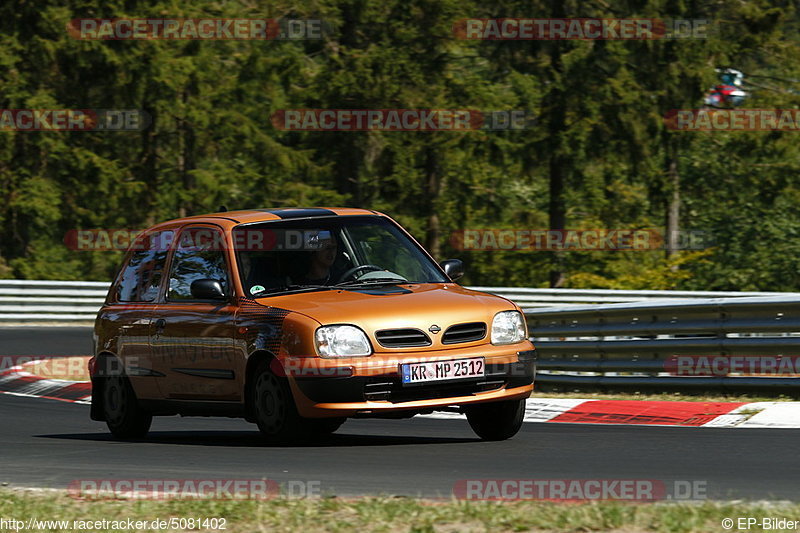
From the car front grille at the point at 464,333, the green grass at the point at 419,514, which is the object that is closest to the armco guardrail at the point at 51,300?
the car front grille at the point at 464,333

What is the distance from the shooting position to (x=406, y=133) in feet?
124

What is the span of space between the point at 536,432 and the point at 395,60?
91.3 feet

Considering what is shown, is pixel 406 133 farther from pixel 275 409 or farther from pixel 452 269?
pixel 275 409

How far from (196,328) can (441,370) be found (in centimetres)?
198

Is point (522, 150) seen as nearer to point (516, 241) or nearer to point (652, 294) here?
point (516, 241)

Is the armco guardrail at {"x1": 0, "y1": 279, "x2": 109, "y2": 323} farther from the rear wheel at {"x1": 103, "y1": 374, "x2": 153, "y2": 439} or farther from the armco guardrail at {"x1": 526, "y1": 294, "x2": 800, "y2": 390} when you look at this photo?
the rear wheel at {"x1": 103, "y1": 374, "x2": 153, "y2": 439}

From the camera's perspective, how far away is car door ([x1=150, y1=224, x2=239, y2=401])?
9.17 metres

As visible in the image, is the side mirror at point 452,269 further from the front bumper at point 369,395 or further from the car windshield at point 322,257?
the front bumper at point 369,395

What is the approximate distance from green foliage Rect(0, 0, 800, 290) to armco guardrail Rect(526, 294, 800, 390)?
21.6 m

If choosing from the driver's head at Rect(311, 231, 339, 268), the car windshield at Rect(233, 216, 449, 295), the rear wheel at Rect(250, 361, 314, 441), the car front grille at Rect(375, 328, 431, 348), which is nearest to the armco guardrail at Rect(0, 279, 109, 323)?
the car windshield at Rect(233, 216, 449, 295)

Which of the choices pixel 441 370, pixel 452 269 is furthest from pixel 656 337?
pixel 441 370

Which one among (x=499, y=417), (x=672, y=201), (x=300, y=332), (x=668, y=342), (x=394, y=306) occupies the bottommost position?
(x=499, y=417)

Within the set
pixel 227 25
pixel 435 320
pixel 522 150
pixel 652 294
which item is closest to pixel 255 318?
pixel 435 320

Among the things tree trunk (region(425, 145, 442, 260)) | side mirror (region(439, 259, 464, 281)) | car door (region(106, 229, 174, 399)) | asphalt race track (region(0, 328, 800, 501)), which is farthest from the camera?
tree trunk (region(425, 145, 442, 260))
